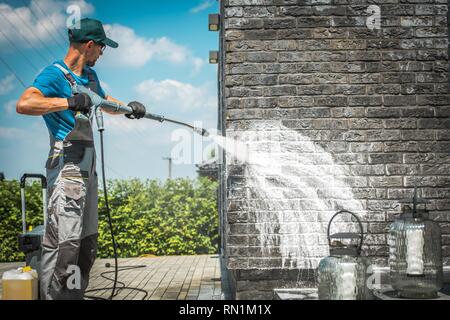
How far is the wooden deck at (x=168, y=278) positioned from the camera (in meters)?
4.25

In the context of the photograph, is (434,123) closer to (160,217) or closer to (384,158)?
(384,158)

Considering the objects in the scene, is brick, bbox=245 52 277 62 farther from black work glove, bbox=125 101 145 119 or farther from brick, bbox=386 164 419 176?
brick, bbox=386 164 419 176

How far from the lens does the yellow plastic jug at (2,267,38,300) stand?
10.0 ft

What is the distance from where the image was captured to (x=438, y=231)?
10.4 feet

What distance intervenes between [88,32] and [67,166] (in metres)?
0.86

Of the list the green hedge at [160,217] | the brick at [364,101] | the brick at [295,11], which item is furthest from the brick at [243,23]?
the green hedge at [160,217]

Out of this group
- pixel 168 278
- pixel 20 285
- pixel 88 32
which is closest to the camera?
pixel 20 285

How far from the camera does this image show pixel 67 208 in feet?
9.72

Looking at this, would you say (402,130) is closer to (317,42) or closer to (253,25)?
(317,42)

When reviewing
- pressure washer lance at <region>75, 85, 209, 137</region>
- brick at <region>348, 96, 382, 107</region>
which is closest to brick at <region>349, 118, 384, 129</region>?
brick at <region>348, 96, 382, 107</region>

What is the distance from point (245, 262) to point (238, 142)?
0.83 meters

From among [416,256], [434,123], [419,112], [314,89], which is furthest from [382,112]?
[416,256]

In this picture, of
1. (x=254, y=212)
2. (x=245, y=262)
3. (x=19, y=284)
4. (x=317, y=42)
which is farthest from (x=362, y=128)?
(x=19, y=284)

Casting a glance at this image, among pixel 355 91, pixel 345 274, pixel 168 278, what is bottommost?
pixel 168 278
